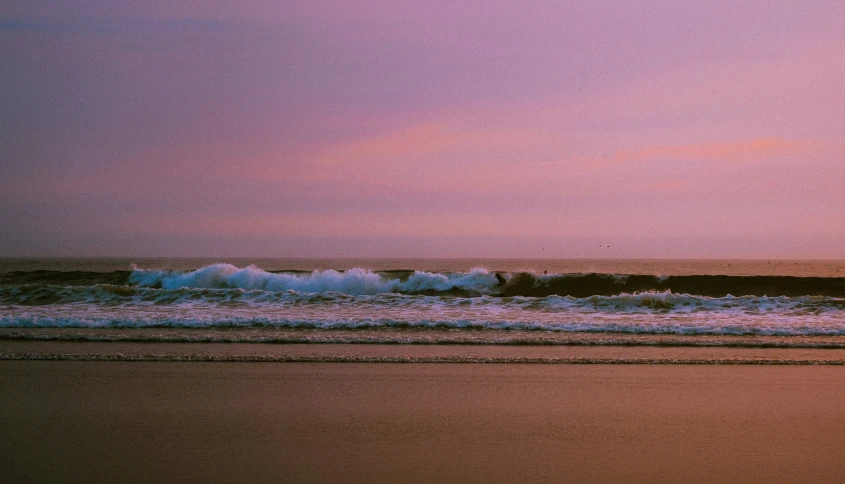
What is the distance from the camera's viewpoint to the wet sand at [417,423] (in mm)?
4762

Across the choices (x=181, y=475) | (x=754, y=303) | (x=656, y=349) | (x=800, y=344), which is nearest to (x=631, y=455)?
(x=181, y=475)

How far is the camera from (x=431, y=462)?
16.2ft

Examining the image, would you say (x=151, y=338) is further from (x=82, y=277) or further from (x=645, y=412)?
(x=82, y=277)

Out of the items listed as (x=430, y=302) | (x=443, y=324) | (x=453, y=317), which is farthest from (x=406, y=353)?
(x=430, y=302)

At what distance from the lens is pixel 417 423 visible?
6.05 metres

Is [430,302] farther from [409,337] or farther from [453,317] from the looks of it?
[409,337]

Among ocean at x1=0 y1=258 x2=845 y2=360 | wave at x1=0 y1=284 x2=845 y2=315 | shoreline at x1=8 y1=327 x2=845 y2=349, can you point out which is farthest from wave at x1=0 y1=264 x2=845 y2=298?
shoreline at x1=8 y1=327 x2=845 y2=349

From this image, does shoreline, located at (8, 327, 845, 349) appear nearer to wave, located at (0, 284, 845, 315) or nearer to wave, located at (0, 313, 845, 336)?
Answer: wave, located at (0, 313, 845, 336)

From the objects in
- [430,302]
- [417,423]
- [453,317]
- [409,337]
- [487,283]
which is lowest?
[417,423]

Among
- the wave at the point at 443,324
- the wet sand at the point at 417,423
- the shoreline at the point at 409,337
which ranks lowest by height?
the wet sand at the point at 417,423

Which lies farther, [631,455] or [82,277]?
[82,277]

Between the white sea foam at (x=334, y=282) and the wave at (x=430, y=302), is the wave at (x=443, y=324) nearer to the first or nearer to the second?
the wave at (x=430, y=302)

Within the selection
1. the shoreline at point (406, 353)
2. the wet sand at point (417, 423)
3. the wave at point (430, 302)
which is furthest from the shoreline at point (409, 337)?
the wave at point (430, 302)

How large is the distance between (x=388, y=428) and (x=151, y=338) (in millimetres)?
7245
